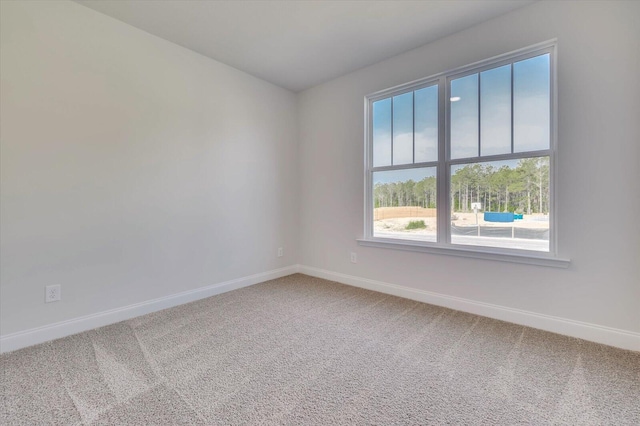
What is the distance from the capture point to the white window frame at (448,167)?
2.18 metres

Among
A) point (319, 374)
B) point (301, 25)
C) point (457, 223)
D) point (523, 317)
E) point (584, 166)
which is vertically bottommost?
point (319, 374)

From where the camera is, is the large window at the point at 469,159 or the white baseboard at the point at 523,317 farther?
the large window at the point at 469,159

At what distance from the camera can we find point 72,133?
2.17 m

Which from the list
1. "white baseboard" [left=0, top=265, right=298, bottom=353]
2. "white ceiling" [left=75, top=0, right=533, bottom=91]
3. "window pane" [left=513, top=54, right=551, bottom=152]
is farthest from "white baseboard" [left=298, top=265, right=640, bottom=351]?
"white ceiling" [left=75, top=0, right=533, bottom=91]

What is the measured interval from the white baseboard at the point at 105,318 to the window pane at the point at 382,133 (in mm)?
2151

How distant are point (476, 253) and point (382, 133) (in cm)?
165

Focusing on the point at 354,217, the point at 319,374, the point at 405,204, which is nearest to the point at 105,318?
the point at 319,374

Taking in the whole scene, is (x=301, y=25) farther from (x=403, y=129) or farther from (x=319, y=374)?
(x=319, y=374)

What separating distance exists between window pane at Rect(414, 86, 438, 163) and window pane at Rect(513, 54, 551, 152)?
67cm

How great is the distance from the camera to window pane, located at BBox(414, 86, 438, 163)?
2830 millimetres

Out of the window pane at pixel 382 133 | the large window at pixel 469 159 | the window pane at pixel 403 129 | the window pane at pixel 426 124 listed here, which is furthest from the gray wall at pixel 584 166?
the window pane at pixel 382 133

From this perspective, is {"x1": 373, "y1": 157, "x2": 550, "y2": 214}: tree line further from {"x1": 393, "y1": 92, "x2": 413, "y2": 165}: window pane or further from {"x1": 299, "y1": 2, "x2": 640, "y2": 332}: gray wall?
{"x1": 393, "y1": 92, "x2": 413, "y2": 165}: window pane

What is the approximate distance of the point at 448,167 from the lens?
2.74 meters

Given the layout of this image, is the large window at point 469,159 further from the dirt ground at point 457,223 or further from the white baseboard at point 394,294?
the white baseboard at point 394,294
